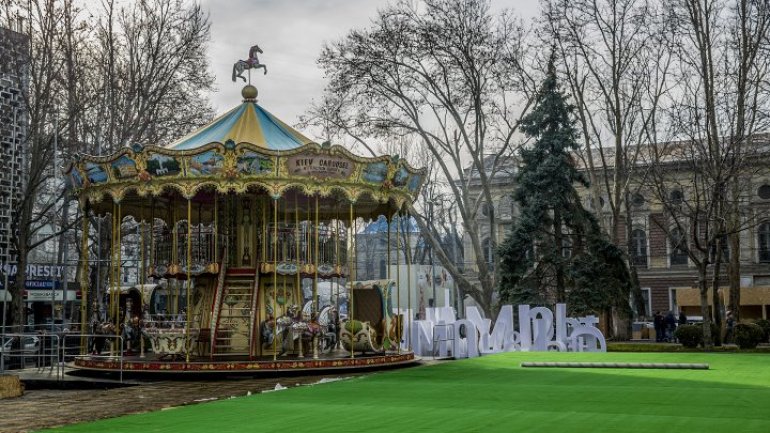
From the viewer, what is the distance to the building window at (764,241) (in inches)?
2093

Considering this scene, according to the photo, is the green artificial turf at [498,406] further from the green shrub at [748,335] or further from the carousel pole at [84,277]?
the green shrub at [748,335]

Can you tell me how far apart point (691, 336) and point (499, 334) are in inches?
259

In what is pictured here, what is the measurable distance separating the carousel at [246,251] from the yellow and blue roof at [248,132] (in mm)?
38

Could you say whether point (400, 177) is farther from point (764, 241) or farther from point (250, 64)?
point (764, 241)

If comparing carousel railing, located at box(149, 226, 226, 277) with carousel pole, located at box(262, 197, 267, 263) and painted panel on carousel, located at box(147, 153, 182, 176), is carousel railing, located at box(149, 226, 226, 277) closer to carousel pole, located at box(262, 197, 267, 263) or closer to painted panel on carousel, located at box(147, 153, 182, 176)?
carousel pole, located at box(262, 197, 267, 263)

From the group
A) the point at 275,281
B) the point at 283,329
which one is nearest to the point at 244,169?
the point at 275,281

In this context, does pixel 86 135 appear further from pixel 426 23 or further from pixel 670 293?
pixel 670 293

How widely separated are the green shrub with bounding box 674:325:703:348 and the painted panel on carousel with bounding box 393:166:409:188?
41.8ft

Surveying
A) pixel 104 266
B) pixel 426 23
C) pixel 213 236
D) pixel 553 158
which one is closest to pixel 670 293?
pixel 553 158

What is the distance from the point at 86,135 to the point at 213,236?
13.1 m

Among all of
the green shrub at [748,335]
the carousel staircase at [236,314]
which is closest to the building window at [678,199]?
the green shrub at [748,335]

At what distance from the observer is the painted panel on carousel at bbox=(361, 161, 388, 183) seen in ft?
69.7

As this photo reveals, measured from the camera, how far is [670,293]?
56.4 metres

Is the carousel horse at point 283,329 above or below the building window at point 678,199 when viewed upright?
below
